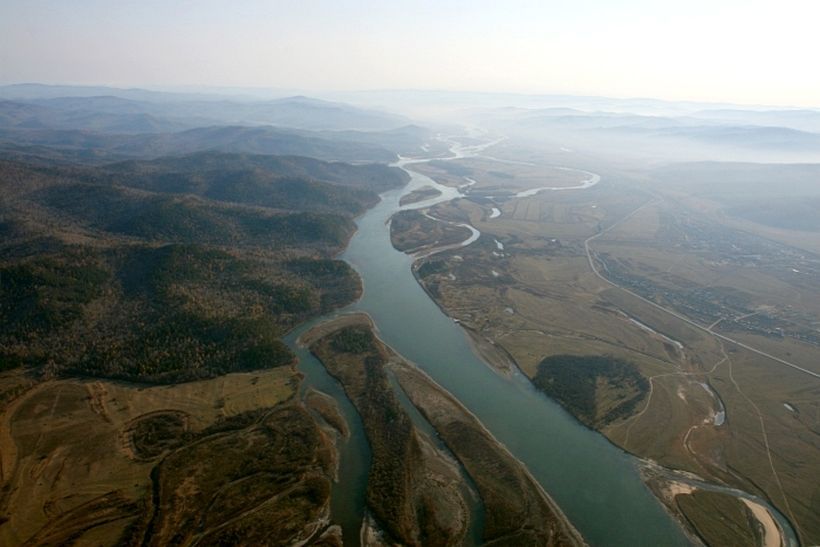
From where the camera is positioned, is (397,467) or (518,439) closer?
(397,467)

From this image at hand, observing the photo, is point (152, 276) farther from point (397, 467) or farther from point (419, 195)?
point (419, 195)

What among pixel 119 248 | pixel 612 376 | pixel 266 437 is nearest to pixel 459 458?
pixel 266 437

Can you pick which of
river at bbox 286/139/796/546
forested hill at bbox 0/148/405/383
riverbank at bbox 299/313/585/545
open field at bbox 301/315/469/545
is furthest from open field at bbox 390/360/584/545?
forested hill at bbox 0/148/405/383

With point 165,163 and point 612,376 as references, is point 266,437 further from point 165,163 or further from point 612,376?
point 165,163

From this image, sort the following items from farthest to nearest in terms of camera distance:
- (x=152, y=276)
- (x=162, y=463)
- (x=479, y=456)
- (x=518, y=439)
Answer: (x=152, y=276), (x=518, y=439), (x=479, y=456), (x=162, y=463)

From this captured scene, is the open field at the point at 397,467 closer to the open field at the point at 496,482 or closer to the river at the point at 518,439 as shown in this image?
the river at the point at 518,439

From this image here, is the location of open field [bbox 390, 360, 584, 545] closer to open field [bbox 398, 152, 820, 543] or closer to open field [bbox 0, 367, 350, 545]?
open field [bbox 398, 152, 820, 543]

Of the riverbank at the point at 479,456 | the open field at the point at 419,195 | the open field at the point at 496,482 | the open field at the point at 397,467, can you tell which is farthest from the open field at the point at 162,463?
the open field at the point at 419,195

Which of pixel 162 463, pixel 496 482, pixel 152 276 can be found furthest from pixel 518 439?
pixel 152 276
